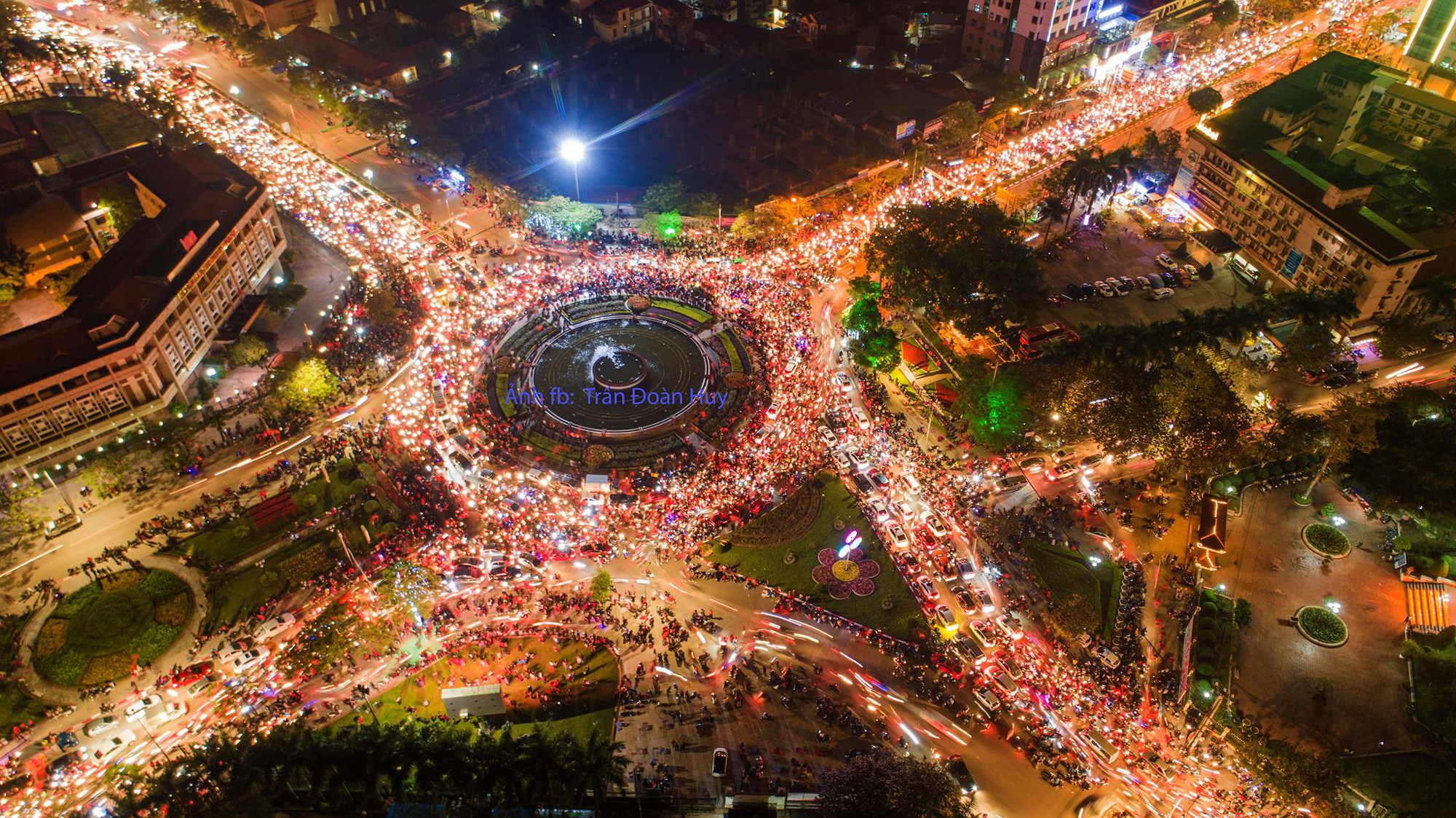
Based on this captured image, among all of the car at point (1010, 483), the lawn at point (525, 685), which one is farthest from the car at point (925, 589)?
the lawn at point (525, 685)

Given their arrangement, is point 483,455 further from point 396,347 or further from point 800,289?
point 800,289

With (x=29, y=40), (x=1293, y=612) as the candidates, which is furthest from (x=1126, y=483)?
(x=29, y=40)

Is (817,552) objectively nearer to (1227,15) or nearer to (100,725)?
(100,725)

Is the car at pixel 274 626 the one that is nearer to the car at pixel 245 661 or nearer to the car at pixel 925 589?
the car at pixel 245 661

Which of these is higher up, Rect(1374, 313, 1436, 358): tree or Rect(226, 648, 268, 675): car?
Rect(1374, 313, 1436, 358): tree

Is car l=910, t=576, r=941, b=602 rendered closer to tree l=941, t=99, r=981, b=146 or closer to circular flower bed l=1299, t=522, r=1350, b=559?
circular flower bed l=1299, t=522, r=1350, b=559

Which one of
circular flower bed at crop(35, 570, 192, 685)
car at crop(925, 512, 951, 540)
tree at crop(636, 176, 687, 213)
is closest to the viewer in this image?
circular flower bed at crop(35, 570, 192, 685)

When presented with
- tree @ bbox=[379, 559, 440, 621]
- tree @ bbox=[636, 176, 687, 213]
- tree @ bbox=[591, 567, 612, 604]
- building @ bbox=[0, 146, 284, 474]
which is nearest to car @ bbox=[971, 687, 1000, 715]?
tree @ bbox=[591, 567, 612, 604]

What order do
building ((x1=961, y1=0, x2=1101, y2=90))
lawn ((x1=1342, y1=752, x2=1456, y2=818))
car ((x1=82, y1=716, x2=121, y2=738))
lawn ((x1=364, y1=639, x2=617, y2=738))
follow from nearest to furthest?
lawn ((x1=1342, y1=752, x2=1456, y2=818)), car ((x1=82, y1=716, x2=121, y2=738)), lawn ((x1=364, y1=639, x2=617, y2=738)), building ((x1=961, y1=0, x2=1101, y2=90))
